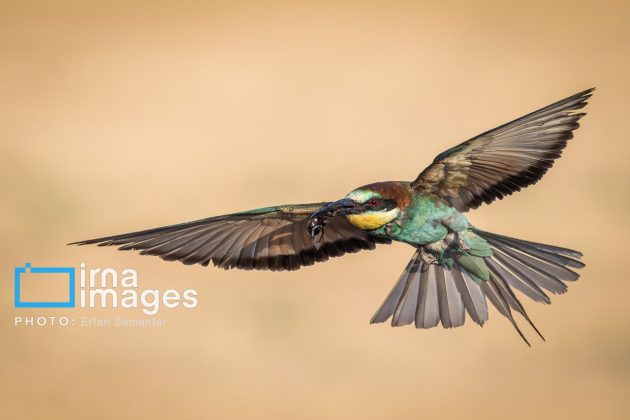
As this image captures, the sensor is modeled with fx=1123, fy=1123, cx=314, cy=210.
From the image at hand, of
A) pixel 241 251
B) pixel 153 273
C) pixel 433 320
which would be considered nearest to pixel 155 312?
pixel 153 273

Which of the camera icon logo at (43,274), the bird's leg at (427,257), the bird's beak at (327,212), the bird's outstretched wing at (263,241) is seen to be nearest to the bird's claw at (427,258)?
the bird's leg at (427,257)

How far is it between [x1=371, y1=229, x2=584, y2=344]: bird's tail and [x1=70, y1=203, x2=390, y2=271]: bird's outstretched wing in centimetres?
16

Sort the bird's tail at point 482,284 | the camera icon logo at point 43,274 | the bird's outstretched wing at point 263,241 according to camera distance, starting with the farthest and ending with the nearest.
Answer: the camera icon logo at point 43,274 → the bird's outstretched wing at point 263,241 → the bird's tail at point 482,284

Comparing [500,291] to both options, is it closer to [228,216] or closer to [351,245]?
[351,245]

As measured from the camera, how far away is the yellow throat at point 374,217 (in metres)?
2.64

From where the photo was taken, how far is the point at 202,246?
2916mm

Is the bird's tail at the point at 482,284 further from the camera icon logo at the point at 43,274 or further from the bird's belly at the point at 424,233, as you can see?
the camera icon logo at the point at 43,274

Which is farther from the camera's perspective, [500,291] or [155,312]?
[155,312]

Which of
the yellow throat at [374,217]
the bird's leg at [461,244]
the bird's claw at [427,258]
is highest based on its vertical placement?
the yellow throat at [374,217]

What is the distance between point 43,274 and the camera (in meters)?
4.35

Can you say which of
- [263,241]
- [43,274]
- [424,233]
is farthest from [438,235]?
[43,274]

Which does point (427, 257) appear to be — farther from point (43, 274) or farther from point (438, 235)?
point (43, 274)

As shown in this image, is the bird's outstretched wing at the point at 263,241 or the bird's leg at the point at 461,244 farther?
the bird's outstretched wing at the point at 263,241

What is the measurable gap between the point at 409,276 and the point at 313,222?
347 millimetres
